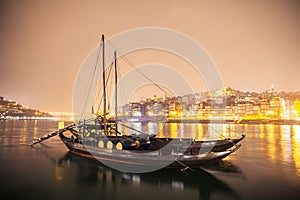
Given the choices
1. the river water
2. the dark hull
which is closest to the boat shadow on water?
the river water

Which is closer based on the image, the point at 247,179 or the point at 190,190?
the point at 190,190

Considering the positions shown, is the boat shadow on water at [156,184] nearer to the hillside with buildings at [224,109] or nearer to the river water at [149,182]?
the river water at [149,182]

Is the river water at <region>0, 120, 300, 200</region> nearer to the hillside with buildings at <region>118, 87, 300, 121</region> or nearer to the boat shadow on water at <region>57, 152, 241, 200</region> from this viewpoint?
the boat shadow on water at <region>57, 152, 241, 200</region>

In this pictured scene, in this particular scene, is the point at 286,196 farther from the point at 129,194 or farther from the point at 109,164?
the point at 109,164

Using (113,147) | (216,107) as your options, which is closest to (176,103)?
(216,107)

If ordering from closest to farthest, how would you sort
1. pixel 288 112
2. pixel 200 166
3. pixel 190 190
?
pixel 190 190, pixel 200 166, pixel 288 112

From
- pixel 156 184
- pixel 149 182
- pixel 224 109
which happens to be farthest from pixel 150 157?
pixel 224 109

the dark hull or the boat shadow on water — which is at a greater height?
the dark hull

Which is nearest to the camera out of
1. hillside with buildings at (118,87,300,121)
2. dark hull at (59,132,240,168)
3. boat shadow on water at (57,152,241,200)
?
boat shadow on water at (57,152,241,200)

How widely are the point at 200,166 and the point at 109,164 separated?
5.89 m

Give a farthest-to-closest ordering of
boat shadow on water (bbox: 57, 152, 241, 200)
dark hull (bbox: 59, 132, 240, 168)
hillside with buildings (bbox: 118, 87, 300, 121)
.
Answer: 1. hillside with buildings (bbox: 118, 87, 300, 121)
2. dark hull (bbox: 59, 132, 240, 168)
3. boat shadow on water (bbox: 57, 152, 241, 200)

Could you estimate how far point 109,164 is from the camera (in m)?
15.0

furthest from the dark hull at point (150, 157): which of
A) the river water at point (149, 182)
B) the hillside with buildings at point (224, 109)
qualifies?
the hillside with buildings at point (224, 109)

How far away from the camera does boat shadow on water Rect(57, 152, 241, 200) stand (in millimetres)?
9836
